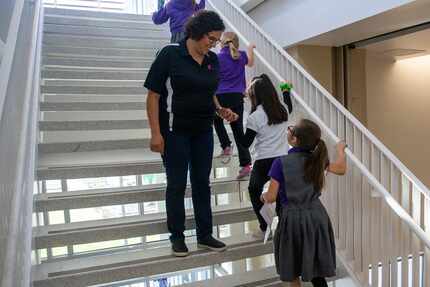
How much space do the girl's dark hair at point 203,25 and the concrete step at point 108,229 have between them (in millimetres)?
1120

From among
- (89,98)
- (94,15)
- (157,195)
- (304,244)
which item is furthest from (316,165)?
(94,15)

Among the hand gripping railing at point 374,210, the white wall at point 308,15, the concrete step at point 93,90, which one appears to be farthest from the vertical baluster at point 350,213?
the concrete step at point 93,90

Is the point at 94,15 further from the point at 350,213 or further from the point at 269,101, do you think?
the point at 350,213

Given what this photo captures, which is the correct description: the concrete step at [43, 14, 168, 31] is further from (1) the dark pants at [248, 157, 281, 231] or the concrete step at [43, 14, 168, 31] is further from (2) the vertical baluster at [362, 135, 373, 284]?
(2) the vertical baluster at [362, 135, 373, 284]

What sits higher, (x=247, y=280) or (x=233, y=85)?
(x=233, y=85)

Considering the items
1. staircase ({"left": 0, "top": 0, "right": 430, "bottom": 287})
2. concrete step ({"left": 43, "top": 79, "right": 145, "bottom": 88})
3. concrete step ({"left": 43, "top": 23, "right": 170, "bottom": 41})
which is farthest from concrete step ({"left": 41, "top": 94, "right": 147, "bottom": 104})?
concrete step ({"left": 43, "top": 23, "right": 170, "bottom": 41})

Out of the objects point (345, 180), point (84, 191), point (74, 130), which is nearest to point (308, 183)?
point (345, 180)

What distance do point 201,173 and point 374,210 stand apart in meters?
0.96

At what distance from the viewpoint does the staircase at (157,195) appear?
2070 mm

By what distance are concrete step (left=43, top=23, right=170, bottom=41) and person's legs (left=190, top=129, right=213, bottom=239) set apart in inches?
118

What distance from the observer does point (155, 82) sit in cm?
198

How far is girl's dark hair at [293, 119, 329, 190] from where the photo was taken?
1.92 m

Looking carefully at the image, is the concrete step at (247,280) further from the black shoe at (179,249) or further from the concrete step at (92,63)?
the concrete step at (92,63)

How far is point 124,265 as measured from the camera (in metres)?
2.12
